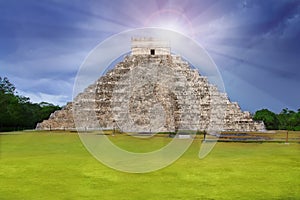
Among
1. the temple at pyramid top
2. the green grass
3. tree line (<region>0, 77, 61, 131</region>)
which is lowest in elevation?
the green grass

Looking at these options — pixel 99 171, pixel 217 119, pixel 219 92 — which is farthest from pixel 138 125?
pixel 99 171

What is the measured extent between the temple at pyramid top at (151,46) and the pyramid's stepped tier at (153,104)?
114cm

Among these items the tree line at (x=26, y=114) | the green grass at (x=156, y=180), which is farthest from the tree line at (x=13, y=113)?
the green grass at (x=156, y=180)

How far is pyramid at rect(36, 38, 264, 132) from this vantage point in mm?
53938

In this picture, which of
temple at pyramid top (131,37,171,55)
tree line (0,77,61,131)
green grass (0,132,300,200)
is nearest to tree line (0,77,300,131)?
tree line (0,77,61,131)

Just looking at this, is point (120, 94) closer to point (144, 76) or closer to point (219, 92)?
point (144, 76)

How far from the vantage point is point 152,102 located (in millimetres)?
54969

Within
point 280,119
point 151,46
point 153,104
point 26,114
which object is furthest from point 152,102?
point 280,119

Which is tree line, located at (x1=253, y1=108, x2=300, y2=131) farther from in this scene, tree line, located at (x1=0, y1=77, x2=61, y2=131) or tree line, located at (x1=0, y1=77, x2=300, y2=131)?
tree line, located at (x1=0, y1=77, x2=61, y2=131)

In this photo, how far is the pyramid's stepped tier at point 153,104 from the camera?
53.9 meters

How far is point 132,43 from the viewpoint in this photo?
217ft

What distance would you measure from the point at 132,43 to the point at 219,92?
16.3 m

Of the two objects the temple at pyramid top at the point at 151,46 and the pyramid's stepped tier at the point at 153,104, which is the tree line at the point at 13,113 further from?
the temple at pyramid top at the point at 151,46

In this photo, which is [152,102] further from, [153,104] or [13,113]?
[13,113]
